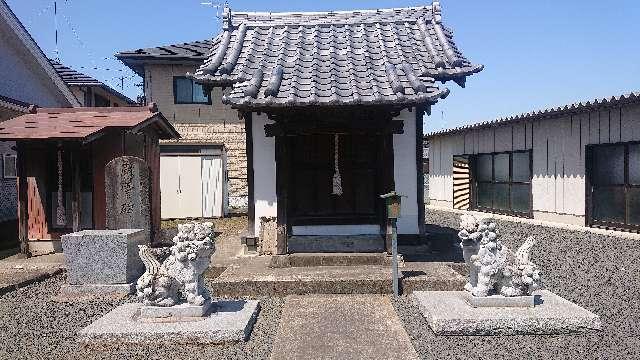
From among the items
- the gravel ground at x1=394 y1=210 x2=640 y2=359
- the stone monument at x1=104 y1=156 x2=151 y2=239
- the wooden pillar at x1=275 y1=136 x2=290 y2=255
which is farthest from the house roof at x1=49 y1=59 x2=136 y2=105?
the gravel ground at x1=394 y1=210 x2=640 y2=359

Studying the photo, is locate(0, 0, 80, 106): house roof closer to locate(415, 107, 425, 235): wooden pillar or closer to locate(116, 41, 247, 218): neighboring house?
locate(116, 41, 247, 218): neighboring house

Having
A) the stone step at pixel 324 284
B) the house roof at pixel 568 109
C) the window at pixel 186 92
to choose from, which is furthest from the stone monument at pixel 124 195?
the house roof at pixel 568 109

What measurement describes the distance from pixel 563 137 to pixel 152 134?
12116 mm

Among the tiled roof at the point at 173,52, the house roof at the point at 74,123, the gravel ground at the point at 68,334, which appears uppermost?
the tiled roof at the point at 173,52

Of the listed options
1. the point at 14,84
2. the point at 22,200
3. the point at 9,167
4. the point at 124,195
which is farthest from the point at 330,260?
the point at 14,84

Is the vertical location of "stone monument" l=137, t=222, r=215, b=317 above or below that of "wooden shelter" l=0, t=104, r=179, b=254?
below

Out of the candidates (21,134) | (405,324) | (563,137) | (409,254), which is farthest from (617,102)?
(21,134)

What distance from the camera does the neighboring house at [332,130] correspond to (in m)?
6.92

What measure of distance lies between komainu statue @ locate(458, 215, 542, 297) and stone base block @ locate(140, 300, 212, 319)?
3.38 meters

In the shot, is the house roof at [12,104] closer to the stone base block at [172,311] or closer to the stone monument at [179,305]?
the stone monument at [179,305]

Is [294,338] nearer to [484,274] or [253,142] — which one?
[484,274]

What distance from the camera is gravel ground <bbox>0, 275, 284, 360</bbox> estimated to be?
430cm

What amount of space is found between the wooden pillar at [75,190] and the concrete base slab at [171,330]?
475 centimetres

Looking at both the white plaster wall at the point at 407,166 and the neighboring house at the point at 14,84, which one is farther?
the neighboring house at the point at 14,84
